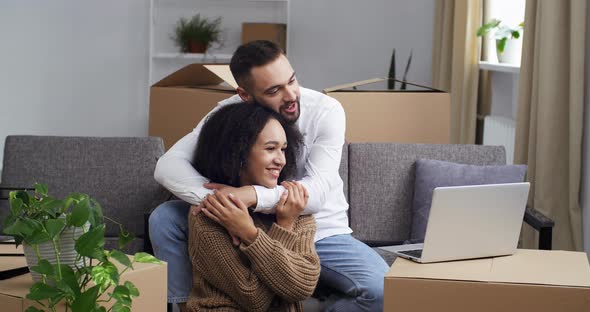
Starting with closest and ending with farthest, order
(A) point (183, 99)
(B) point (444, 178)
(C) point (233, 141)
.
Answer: (C) point (233, 141) → (B) point (444, 178) → (A) point (183, 99)

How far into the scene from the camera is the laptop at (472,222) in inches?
88.2

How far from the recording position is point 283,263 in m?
2.41

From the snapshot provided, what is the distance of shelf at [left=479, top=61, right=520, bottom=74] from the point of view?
4572 mm

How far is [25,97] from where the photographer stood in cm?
632

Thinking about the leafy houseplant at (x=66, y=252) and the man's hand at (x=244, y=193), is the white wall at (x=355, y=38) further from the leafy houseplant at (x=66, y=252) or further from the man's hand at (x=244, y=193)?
the leafy houseplant at (x=66, y=252)

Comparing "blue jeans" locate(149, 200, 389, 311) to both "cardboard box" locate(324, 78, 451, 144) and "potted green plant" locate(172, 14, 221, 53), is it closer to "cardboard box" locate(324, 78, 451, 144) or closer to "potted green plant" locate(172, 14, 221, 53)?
"cardboard box" locate(324, 78, 451, 144)

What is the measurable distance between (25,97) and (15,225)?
15.3 ft

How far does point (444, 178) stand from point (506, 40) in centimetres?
179

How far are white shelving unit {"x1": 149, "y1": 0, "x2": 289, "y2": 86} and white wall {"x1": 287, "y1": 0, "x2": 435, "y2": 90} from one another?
0.54 feet

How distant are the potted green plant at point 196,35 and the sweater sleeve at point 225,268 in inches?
146

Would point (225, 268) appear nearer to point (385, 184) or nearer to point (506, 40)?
point (385, 184)

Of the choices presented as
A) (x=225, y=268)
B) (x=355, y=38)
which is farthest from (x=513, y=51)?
(x=225, y=268)


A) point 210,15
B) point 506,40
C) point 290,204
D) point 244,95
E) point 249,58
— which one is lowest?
point 290,204

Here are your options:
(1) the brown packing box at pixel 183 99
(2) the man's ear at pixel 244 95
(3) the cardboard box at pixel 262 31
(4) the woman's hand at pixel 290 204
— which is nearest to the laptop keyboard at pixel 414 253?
(4) the woman's hand at pixel 290 204
